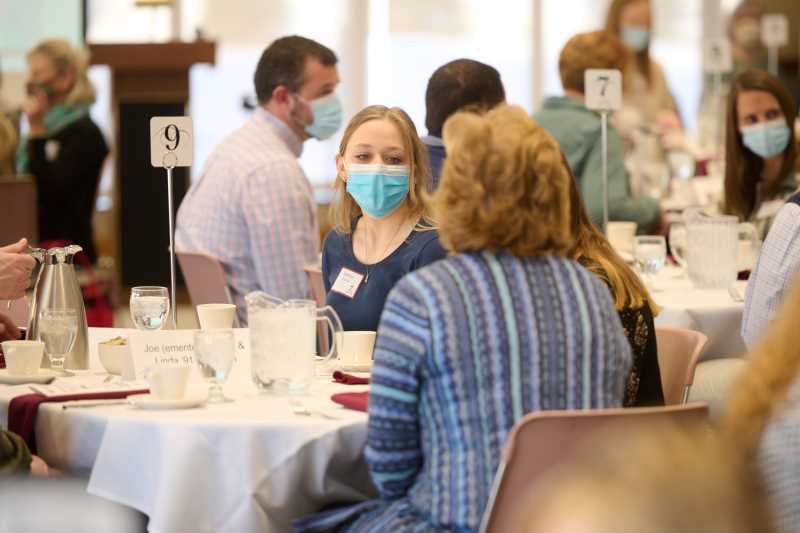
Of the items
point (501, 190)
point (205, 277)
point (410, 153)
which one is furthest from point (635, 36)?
point (501, 190)

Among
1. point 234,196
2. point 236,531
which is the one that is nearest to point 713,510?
point 236,531

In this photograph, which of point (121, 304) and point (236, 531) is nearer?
point (236, 531)

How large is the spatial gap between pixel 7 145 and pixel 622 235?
14.4 feet

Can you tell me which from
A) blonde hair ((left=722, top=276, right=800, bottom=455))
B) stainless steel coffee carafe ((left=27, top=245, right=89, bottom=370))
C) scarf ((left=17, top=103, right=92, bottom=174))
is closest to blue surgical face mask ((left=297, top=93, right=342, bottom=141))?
stainless steel coffee carafe ((left=27, top=245, right=89, bottom=370))

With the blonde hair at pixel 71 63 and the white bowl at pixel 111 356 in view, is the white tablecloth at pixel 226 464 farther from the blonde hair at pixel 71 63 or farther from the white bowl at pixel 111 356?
the blonde hair at pixel 71 63

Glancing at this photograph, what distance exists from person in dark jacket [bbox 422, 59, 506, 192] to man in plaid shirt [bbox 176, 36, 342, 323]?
1.53 ft

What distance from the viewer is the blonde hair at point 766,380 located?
1534 millimetres

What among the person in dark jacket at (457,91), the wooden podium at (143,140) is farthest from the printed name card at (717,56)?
the person in dark jacket at (457,91)

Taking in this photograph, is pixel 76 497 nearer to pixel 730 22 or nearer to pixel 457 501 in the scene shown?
pixel 457 501

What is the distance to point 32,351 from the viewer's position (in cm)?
294

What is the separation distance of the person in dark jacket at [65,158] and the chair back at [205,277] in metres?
3.22

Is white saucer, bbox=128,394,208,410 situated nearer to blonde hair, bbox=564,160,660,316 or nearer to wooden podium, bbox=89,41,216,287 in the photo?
blonde hair, bbox=564,160,660,316

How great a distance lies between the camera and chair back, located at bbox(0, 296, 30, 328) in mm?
3494

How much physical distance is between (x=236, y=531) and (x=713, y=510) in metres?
1.70
